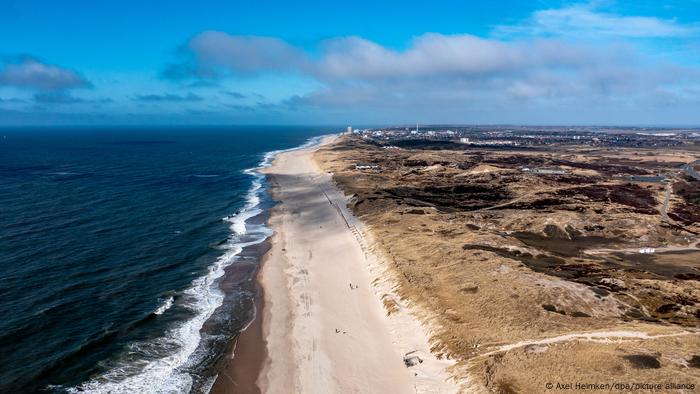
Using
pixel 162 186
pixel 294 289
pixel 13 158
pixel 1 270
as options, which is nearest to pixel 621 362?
pixel 294 289

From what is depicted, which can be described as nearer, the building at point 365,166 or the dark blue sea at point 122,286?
the dark blue sea at point 122,286

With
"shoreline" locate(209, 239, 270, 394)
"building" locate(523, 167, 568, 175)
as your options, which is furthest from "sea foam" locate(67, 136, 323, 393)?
"building" locate(523, 167, 568, 175)

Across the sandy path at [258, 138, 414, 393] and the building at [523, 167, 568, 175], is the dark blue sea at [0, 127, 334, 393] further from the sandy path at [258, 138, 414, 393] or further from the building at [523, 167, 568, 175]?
the building at [523, 167, 568, 175]

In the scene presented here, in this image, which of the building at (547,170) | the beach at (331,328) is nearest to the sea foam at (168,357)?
the beach at (331,328)

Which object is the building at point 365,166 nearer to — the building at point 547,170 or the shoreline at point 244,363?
the building at point 547,170

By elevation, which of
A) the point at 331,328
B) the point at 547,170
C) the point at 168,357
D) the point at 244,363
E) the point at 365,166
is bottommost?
the point at 244,363

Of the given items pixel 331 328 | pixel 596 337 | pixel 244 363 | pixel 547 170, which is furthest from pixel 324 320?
pixel 547 170

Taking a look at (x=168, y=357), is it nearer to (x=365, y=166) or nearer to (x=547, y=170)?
(x=365, y=166)
